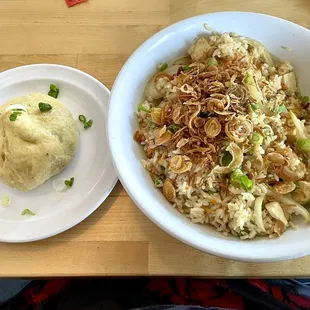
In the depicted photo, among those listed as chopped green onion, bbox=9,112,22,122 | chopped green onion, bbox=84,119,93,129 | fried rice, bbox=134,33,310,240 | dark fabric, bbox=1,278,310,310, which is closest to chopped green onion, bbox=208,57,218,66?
fried rice, bbox=134,33,310,240

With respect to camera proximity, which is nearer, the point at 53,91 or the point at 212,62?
the point at 212,62

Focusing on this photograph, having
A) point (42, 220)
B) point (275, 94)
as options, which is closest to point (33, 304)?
point (42, 220)

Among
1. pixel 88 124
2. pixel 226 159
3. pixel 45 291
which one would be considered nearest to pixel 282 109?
pixel 226 159

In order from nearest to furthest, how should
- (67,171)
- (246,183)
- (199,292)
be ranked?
1. (246,183)
2. (67,171)
3. (199,292)

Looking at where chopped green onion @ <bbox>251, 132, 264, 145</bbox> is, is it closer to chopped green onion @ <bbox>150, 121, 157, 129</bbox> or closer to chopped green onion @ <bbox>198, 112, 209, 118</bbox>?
chopped green onion @ <bbox>198, 112, 209, 118</bbox>

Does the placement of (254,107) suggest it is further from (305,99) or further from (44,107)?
(44,107)

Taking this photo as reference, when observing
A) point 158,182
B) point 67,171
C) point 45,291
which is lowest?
point 45,291
